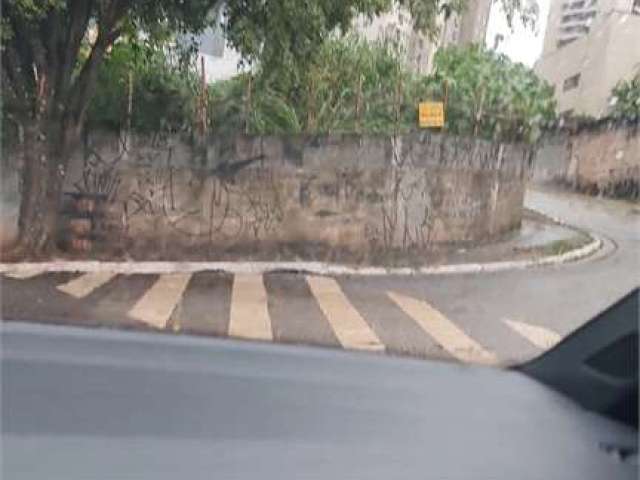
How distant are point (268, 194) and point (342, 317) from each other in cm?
357

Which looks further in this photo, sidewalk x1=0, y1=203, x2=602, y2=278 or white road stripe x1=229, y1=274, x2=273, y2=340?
sidewalk x1=0, y1=203, x2=602, y2=278

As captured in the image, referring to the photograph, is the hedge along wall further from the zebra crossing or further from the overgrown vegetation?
the zebra crossing

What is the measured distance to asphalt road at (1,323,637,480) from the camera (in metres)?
1.40

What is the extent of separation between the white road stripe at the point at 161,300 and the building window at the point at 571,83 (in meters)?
26.8

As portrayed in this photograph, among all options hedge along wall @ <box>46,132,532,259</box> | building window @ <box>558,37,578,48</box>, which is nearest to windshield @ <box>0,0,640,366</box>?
hedge along wall @ <box>46,132,532,259</box>

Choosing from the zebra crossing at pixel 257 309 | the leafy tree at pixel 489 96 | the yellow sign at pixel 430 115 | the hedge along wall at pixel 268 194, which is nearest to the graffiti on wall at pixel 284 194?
the hedge along wall at pixel 268 194

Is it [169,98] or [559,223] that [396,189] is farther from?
[559,223]

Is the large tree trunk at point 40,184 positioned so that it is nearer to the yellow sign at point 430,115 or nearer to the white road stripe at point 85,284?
the white road stripe at point 85,284

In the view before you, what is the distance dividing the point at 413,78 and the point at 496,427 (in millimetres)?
11592

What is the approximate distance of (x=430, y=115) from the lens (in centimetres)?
1162

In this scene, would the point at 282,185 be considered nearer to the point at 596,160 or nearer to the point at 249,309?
the point at 249,309

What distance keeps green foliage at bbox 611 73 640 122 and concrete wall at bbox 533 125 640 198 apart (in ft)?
1.26

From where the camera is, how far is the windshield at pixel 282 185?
770 centimetres

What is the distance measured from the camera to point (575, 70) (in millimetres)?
32406
